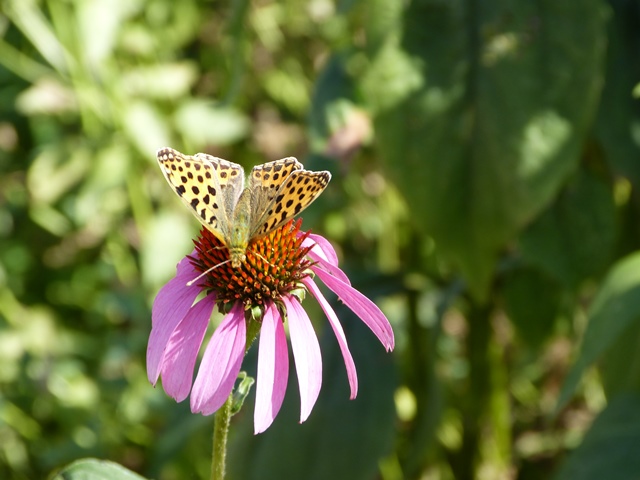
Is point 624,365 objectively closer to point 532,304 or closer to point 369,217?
point 532,304

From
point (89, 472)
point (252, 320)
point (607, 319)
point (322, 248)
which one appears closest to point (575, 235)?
point (607, 319)

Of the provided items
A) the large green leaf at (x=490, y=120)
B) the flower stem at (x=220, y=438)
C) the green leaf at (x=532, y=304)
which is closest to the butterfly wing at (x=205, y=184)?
the flower stem at (x=220, y=438)

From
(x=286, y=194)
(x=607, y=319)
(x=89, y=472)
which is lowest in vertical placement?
(x=607, y=319)

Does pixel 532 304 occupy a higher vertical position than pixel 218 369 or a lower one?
lower

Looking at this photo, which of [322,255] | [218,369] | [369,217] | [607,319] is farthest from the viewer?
[369,217]

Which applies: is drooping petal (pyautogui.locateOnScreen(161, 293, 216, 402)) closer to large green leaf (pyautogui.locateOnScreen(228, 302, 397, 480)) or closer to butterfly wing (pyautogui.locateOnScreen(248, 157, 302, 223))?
butterfly wing (pyautogui.locateOnScreen(248, 157, 302, 223))

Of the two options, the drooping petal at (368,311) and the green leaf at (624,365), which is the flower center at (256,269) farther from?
the green leaf at (624,365)
